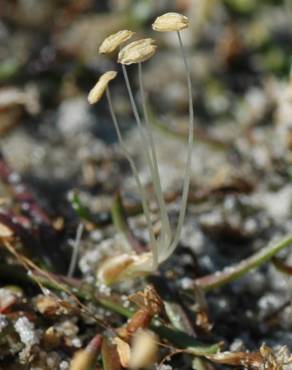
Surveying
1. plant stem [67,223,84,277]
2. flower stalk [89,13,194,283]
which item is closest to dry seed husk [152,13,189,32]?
flower stalk [89,13,194,283]

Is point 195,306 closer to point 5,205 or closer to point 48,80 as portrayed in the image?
point 5,205

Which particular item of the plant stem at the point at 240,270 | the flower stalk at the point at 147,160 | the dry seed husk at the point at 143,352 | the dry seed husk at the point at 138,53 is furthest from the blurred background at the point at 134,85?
the dry seed husk at the point at 143,352

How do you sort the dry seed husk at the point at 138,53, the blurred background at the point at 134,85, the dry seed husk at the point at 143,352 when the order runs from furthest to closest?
the blurred background at the point at 134,85, the dry seed husk at the point at 138,53, the dry seed husk at the point at 143,352

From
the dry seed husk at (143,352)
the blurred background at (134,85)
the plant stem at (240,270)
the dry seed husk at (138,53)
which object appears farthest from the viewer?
the blurred background at (134,85)

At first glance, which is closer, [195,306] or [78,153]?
[195,306]

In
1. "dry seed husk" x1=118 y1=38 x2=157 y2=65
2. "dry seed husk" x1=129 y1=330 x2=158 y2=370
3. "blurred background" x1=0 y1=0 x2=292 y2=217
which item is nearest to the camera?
"dry seed husk" x1=129 y1=330 x2=158 y2=370

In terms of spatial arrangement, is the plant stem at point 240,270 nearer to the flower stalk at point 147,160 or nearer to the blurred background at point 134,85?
the flower stalk at point 147,160

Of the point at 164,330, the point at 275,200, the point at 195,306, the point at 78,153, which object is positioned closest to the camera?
the point at 164,330

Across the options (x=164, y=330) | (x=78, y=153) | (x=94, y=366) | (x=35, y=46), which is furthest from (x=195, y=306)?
(x=35, y=46)

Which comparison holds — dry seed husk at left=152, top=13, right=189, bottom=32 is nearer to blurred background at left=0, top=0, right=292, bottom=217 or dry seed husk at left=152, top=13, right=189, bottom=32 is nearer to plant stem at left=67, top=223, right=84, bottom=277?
plant stem at left=67, top=223, right=84, bottom=277

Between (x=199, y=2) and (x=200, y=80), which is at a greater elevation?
(x=199, y=2)

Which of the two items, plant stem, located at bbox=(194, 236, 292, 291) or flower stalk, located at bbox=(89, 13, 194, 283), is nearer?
flower stalk, located at bbox=(89, 13, 194, 283)
